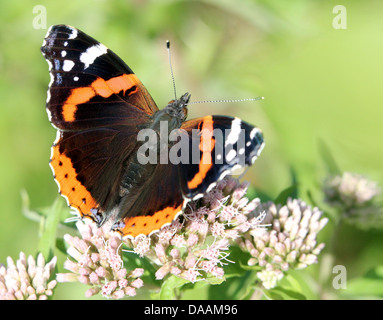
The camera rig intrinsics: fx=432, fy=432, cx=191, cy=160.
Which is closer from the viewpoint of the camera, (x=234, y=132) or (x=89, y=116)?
(x=234, y=132)

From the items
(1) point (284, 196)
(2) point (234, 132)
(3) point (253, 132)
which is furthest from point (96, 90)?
(1) point (284, 196)

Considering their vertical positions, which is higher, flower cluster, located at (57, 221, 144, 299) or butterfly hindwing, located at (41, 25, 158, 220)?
butterfly hindwing, located at (41, 25, 158, 220)

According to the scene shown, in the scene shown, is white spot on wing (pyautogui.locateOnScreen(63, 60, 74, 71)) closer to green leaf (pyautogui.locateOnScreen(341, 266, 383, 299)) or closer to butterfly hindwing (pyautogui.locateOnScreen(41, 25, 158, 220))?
butterfly hindwing (pyautogui.locateOnScreen(41, 25, 158, 220))

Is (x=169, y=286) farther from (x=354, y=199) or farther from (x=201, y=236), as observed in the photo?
(x=354, y=199)

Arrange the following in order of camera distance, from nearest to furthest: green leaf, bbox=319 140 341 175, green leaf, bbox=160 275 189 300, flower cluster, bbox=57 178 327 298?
green leaf, bbox=160 275 189 300, flower cluster, bbox=57 178 327 298, green leaf, bbox=319 140 341 175

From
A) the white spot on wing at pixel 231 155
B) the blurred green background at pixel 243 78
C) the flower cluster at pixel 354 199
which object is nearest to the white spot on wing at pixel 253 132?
the white spot on wing at pixel 231 155

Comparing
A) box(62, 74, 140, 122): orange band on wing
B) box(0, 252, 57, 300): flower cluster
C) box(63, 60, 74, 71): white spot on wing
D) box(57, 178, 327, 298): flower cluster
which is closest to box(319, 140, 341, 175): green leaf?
box(57, 178, 327, 298): flower cluster

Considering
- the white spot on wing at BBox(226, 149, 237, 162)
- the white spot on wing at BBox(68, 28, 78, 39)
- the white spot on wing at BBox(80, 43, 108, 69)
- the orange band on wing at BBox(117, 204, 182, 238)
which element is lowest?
the orange band on wing at BBox(117, 204, 182, 238)
